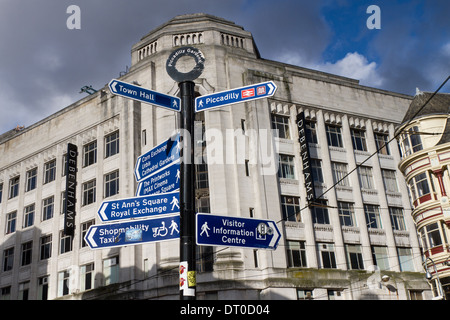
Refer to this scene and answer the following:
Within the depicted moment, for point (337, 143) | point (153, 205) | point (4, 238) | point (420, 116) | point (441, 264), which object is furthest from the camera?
point (4, 238)

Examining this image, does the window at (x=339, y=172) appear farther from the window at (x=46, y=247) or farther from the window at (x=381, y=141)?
the window at (x=46, y=247)

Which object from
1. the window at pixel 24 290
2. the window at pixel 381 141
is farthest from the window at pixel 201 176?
the window at pixel 24 290

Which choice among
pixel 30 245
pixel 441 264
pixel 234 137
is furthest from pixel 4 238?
pixel 441 264

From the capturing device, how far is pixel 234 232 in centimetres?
925

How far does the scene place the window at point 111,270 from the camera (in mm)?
35312

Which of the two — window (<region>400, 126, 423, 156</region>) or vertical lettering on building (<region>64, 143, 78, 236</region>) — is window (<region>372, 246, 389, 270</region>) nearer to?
window (<region>400, 126, 423, 156</region>)

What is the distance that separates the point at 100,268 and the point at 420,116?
24.3m

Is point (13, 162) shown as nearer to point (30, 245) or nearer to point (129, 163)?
point (30, 245)

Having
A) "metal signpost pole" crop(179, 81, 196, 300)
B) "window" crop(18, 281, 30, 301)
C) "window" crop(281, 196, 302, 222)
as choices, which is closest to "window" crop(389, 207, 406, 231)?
"window" crop(281, 196, 302, 222)

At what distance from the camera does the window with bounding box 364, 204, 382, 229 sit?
38.2 metres

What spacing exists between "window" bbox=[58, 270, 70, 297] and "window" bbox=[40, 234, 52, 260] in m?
2.50

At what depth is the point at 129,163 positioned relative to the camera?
37.0m

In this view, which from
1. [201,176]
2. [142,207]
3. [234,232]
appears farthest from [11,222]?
[234,232]

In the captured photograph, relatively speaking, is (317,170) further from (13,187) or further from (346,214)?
(13,187)
